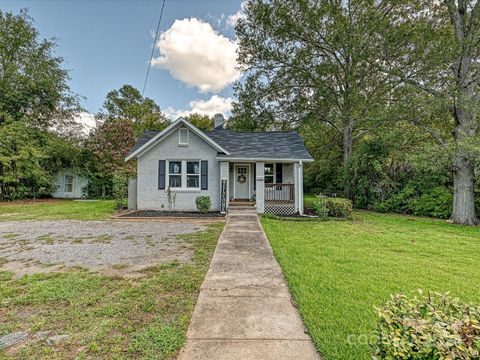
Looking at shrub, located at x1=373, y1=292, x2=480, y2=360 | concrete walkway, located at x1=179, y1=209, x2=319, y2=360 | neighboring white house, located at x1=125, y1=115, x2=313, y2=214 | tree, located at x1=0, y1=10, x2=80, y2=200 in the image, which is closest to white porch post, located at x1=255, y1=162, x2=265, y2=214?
neighboring white house, located at x1=125, y1=115, x2=313, y2=214

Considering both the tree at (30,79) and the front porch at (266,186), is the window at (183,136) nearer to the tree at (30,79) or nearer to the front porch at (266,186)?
the front porch at (266,186)

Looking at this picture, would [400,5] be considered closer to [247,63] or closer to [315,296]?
[247,63]

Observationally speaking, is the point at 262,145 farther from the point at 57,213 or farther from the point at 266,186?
the point at 57,213

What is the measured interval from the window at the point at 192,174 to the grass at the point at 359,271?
5.32 m

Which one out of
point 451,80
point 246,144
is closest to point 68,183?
point 246,144

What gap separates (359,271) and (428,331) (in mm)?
3482

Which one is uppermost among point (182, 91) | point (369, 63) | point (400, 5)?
point (400, 5)

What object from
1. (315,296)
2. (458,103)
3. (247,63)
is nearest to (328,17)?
(247,63)

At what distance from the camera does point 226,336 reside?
253 centimetres

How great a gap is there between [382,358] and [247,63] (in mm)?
18891

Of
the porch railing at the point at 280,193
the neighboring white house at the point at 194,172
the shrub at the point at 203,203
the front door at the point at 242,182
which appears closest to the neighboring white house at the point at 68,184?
the neighboring white house at the point at 194,172

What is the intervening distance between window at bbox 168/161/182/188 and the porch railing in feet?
15.0

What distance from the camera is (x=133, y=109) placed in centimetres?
3231

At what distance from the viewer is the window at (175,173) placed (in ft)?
41.2
